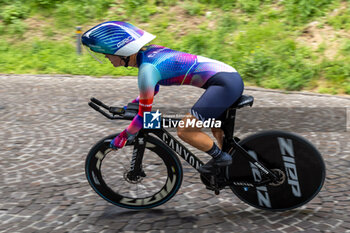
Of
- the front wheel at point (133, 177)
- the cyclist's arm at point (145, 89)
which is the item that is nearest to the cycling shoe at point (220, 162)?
the front wheel at point (133, 177)

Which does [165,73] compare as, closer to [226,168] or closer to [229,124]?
[229,124]

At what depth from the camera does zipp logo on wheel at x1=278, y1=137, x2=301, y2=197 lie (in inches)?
157

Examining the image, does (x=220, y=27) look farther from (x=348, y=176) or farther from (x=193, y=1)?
(x=348, y=176)

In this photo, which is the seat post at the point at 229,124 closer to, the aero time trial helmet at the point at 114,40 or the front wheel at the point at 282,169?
the front wheel at the point at 282,169

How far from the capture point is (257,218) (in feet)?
13.9

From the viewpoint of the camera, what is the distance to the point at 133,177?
4.25 m

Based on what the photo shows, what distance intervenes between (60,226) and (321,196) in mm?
2694

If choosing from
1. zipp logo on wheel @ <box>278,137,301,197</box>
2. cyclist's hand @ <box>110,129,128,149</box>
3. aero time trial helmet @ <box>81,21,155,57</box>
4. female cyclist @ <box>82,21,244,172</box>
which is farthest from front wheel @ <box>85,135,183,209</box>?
zipp logo on wheel @ <box>278,137,301,197</box>

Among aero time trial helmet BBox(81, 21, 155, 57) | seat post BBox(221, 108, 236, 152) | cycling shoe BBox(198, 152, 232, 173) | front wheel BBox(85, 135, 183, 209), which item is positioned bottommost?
front wheel BBox(85, 135, 183, 209)

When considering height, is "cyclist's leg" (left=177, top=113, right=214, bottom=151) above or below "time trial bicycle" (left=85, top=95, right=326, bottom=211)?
above

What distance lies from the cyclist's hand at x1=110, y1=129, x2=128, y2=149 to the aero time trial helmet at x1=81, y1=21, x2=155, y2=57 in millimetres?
705

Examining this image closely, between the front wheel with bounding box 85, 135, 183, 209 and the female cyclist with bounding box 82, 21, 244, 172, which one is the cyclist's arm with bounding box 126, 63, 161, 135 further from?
the front wheel with bounding box 85, 135, 183, 209

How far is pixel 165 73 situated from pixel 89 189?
189 cm

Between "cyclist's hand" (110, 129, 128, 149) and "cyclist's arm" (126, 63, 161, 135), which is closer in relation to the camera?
"cyclist's arm" (126, 63, 161, 135)
